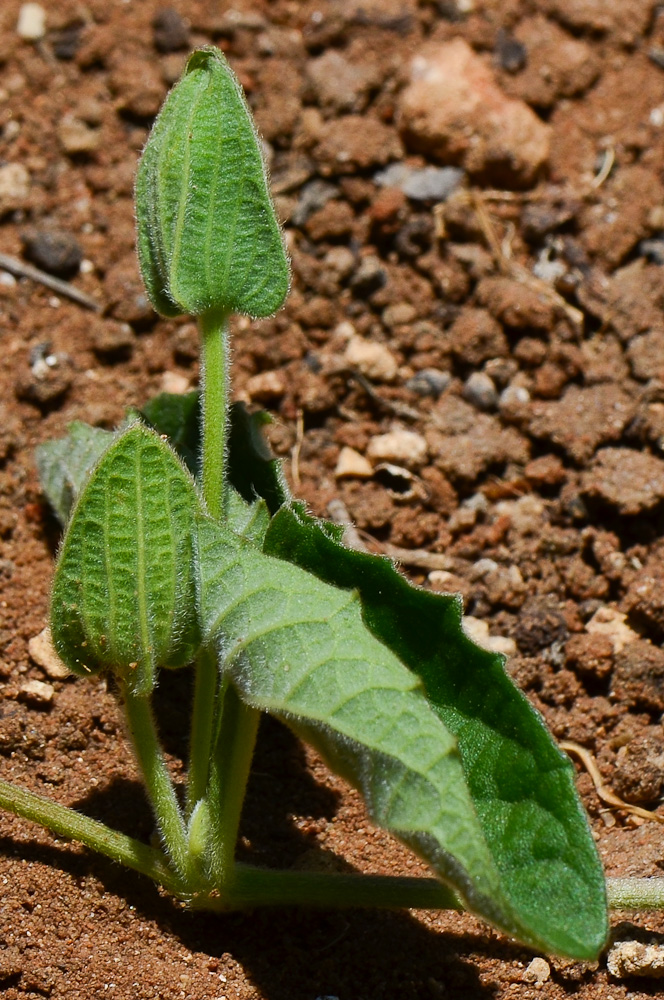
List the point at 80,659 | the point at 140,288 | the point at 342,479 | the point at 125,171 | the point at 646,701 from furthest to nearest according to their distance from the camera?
the point at 125,171
the point at 140,288
the point at 342,479
the point at 646,701
the point at 80,659

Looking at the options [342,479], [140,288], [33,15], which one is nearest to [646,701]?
[342,479]

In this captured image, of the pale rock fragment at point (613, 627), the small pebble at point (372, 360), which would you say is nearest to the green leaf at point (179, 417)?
the small pebble at point (372, 360)

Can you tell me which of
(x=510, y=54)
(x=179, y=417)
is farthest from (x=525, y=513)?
(x=510, y=54)

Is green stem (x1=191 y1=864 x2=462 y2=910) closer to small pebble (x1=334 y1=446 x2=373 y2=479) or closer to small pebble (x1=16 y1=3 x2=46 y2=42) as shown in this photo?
small pebble (x1=334 y1=446 x2=373 y2=479)

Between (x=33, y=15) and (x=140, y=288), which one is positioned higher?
(x=33, y=15)

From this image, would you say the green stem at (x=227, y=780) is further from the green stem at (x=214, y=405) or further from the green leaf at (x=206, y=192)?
the green leaf at (x=206, y=192)

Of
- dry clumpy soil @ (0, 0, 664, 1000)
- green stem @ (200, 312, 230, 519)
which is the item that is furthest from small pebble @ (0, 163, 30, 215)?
green stem @ (200, 312, 230, 519)

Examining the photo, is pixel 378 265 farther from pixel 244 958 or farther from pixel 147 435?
pixel 244 958
